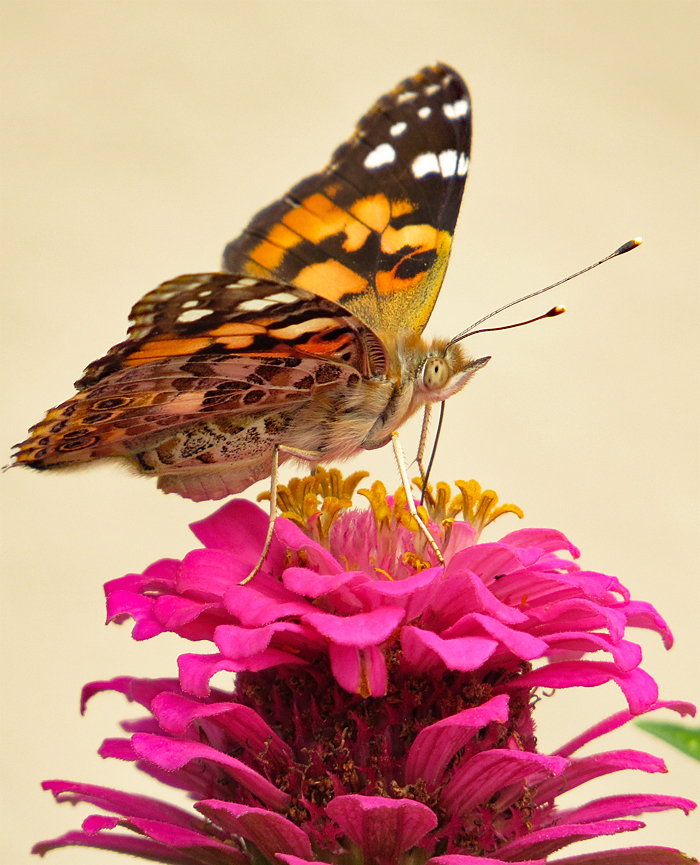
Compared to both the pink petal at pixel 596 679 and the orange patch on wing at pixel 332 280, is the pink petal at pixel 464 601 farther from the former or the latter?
the orange patch on wing at pixel 332 280

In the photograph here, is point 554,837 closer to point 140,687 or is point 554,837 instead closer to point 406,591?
point 406,591

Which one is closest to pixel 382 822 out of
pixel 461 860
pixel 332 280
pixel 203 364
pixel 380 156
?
pixel 461 860

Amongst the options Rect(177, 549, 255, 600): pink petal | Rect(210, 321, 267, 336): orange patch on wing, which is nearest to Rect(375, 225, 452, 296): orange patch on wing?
Rect(210, 321, 267, 336): orange patch on wing

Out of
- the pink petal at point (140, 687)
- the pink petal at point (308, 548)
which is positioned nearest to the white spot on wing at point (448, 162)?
the pink petal at point (308, 548)

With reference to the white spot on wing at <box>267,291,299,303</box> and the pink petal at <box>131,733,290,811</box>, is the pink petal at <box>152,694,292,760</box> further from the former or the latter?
the white spot on wing at <box>267,291,299,303</box>

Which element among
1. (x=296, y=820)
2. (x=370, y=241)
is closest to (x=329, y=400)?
(x=370, y=241)
